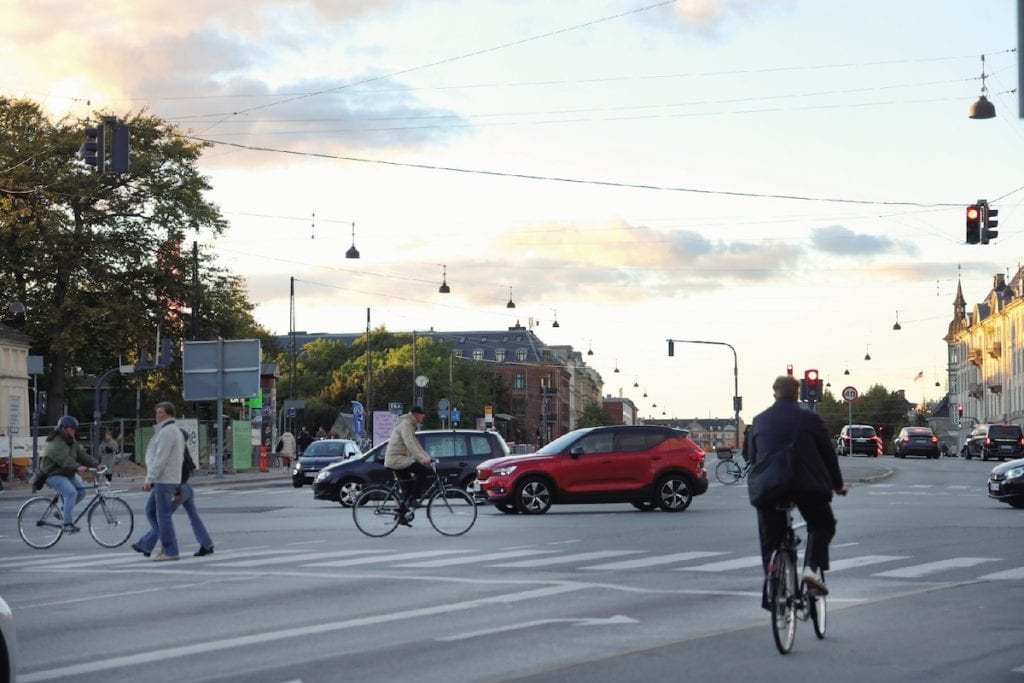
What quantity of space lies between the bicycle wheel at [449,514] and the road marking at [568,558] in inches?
146

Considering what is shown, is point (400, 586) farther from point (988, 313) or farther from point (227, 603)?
point (988, 313)

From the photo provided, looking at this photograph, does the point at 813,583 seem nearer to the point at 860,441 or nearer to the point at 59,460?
the point at 59,460

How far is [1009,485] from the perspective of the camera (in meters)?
29.3

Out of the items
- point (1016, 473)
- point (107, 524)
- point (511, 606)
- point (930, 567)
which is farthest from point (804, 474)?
point (1016, 473)

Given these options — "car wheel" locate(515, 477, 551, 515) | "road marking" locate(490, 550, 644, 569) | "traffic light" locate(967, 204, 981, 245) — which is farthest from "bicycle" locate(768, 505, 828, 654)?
"traffic light" locate(967, 204, 981, 245)

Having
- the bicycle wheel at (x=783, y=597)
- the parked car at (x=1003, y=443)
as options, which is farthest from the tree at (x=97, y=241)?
the bicycle wheel at (x=783, y=597)

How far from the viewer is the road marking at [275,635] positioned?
9875 mm

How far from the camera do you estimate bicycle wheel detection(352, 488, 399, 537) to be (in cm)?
2294

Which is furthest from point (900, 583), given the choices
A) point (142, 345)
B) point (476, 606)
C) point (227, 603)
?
point (142, 345)

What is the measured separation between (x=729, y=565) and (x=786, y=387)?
691 centimetres

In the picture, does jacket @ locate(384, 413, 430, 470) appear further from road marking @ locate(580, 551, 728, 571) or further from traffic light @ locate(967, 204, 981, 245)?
traffic light @ locate(967, 204, 981, 245)

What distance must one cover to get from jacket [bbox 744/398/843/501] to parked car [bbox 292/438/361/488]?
3622 cm

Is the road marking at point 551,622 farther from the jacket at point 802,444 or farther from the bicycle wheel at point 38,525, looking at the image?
the bicycle wheel at point 38,525

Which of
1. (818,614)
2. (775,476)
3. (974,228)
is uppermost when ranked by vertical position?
(974,228)
